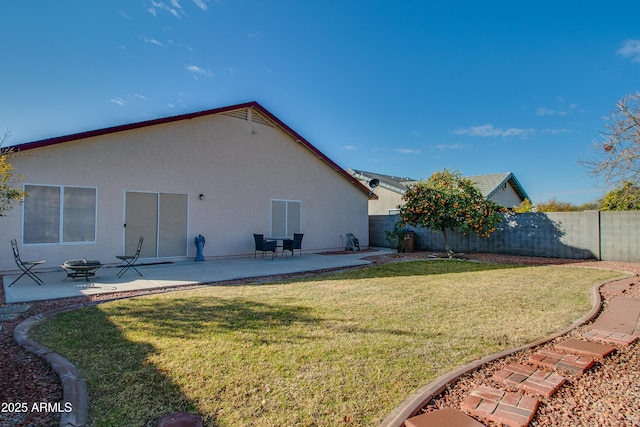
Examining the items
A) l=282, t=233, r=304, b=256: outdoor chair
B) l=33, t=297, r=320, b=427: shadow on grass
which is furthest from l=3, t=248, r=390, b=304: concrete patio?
l=33, t=297, r=320, b=427: shadow on grass

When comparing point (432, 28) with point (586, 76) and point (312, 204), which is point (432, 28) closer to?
point (586, 76)

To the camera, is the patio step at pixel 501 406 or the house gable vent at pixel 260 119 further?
the house gable vent at pixel 260 119

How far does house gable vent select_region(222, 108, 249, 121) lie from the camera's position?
13.2m

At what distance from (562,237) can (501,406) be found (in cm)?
1336

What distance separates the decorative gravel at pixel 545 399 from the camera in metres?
2.50

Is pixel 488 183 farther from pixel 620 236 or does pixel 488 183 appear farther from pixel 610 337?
pixel 610 337

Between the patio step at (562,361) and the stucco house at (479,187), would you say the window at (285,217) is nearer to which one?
the stucco house at (479,187)

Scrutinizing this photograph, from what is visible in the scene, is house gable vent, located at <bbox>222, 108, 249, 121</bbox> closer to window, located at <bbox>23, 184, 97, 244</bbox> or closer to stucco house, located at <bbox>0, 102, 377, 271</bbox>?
stucco house, located at <bbox>0, 102, 377, 271</bbox>

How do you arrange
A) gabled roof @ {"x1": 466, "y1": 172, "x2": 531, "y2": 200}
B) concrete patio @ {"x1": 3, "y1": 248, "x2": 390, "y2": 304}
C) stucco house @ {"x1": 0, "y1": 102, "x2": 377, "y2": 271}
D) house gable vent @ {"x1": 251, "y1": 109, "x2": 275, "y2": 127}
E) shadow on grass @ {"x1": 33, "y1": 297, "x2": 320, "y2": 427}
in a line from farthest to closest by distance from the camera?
gabled roof @ {"x1": 466, "y1": 172, "x2": 531, "y2": 200} < house gable vent @ {"x1": 251, "y1": 109, "x2": 275, "y2": 127} < stucco house @ {"x1": 0, "y1": 102, "x2": 377, "y2": 271} < concrete patio @ {"x1": 3, "y1": 248, "x2": 390, "y2": 304} < shadow on grass @ {"x1": 33, "y1": 297, "x2": 320, "y2": 427}

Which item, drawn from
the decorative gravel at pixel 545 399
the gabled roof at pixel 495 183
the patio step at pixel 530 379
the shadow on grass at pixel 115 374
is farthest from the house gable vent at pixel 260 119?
the gabled roof at pixel 495 183

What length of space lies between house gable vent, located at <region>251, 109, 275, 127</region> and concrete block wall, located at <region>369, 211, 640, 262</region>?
9135mm

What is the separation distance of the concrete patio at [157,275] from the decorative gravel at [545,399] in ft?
10.8

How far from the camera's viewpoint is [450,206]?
1346 centimetres

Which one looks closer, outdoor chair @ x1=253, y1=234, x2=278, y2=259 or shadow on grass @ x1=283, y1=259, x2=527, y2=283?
shadow on grass @ x1=283, y1=259, x2=527, y2=283
